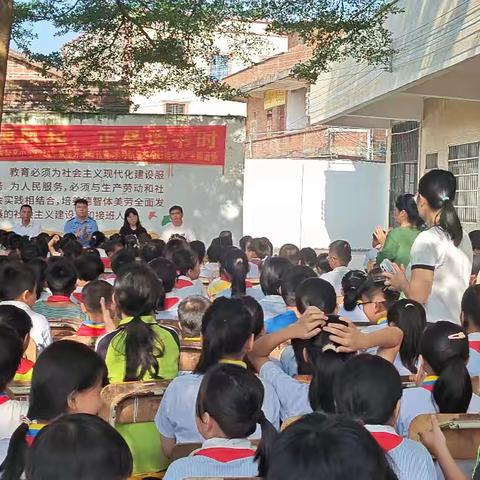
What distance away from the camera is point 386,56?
1002 cm

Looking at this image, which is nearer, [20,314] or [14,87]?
[20,314]

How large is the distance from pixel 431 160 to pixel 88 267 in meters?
7.89

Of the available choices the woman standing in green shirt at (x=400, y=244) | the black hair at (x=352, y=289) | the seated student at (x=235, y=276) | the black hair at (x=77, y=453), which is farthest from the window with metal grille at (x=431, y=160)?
the black hair at (x=77, y=453)

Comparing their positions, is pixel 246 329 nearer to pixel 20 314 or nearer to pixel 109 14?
pixel 20 314

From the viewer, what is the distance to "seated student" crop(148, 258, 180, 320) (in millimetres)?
5023

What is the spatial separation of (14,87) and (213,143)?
396 cm

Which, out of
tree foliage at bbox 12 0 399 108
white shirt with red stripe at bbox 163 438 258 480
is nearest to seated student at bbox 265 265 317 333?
white shirt with red stripe at bbox 163 438 258 480

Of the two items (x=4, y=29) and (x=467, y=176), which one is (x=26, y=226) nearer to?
(x=4, y=29)

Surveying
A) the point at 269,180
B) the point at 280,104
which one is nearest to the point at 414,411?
the point at 269,180

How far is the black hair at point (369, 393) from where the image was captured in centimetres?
227

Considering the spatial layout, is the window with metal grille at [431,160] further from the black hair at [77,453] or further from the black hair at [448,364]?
the black hair at [77,453]

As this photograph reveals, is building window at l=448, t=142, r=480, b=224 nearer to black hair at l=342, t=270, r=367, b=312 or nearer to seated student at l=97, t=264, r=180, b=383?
black hair at l=342, t=270, r=367, b=312

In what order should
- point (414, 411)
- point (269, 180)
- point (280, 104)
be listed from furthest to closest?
point (280, 104) → point (269, 180) → point (414, 411)

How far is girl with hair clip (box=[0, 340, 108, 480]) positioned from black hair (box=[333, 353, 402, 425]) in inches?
29.3
